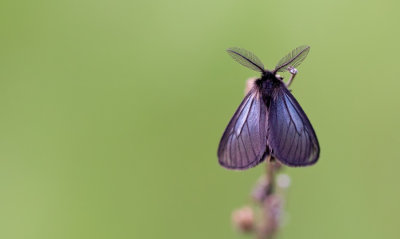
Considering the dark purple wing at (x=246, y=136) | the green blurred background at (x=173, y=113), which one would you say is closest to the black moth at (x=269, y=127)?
the dark purple wing at (x=246, y=136)

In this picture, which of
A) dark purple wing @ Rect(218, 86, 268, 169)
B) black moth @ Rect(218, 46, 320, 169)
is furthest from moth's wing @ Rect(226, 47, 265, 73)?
dark purple wing @ Rect(218, 86, 268, 169)

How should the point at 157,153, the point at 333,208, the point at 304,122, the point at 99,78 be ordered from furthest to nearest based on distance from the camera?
the point at 99,78 → the point at 157,153 → the point at 333,208 → the point at 304,122

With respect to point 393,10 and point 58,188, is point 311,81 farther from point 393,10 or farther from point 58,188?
point 58,188

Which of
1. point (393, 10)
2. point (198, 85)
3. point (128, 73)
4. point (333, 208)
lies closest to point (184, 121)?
point (198, 85)

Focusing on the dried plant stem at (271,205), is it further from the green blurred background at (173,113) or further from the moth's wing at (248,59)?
the green blurred background at (173,113)

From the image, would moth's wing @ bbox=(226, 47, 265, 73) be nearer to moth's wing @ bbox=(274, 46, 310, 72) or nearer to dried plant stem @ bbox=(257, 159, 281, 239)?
moth's wing @ bbox=(274, 46, 310, 72)

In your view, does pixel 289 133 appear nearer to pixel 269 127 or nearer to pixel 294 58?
pixel 269 127

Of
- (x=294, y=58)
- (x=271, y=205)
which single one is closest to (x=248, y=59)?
(x=294, y=58)
